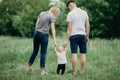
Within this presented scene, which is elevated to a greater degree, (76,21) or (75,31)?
(76,21)

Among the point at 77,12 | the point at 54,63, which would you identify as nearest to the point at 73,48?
the point at 77,12

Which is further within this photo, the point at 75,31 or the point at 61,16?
the point at 61,16

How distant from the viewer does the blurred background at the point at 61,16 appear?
4038cm

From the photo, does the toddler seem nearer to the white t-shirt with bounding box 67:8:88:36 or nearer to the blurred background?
the white t-shirt with bounding box 67:8:88:36

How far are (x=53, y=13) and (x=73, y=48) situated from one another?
128 cm

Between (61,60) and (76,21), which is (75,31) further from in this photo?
(61,60)

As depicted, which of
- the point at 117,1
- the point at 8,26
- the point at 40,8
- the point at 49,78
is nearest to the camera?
the point at 49,78

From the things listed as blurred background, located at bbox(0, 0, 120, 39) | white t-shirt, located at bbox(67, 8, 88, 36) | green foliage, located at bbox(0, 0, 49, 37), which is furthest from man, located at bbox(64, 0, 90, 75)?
green foliage, located at bbox(0, 0, 49, 37)

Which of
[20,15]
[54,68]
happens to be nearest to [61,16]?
[20,15]

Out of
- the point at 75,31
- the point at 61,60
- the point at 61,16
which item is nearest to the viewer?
A: the point at 75,31

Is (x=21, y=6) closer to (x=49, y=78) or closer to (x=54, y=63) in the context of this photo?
(x=54, y=63)

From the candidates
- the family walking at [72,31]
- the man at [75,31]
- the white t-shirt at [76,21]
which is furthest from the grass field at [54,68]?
the white t-shirt at [76,21]

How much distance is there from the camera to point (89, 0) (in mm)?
42406

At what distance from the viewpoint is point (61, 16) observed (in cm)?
4597
